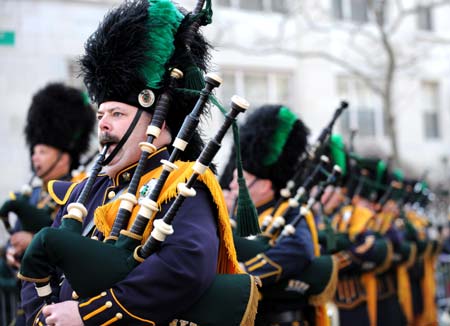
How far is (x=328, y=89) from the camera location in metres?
16.4

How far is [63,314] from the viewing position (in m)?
2.47

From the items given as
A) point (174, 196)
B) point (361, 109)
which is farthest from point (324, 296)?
point (361, 109)

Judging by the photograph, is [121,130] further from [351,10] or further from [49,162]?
[351,10]

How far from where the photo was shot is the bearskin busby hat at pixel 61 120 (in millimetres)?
5668

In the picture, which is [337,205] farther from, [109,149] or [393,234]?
[109,149]

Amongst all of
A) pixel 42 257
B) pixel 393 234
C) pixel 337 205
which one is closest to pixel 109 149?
pixel 42 257

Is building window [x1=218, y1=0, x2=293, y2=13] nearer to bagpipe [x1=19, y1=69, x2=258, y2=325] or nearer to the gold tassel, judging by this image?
the gold tassel

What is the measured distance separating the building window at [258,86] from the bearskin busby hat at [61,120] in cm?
911

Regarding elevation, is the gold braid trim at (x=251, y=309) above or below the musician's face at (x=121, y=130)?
below

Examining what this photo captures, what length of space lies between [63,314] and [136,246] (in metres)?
0.36

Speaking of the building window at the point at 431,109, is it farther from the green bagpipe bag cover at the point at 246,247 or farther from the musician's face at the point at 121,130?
the musician's face at the point at 121,130

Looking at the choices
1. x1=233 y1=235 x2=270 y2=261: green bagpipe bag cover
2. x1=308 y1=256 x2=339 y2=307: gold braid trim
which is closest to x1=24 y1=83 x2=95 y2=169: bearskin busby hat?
x1=233 y1=235 x2=270 y2=261: green bagpipe bag cover

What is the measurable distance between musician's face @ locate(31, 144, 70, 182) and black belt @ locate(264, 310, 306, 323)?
208 centimetres

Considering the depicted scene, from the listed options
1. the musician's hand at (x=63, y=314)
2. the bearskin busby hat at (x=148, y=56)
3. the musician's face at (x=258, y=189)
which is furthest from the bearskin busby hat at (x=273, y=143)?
the musician's hand at (x=63, y=314)
